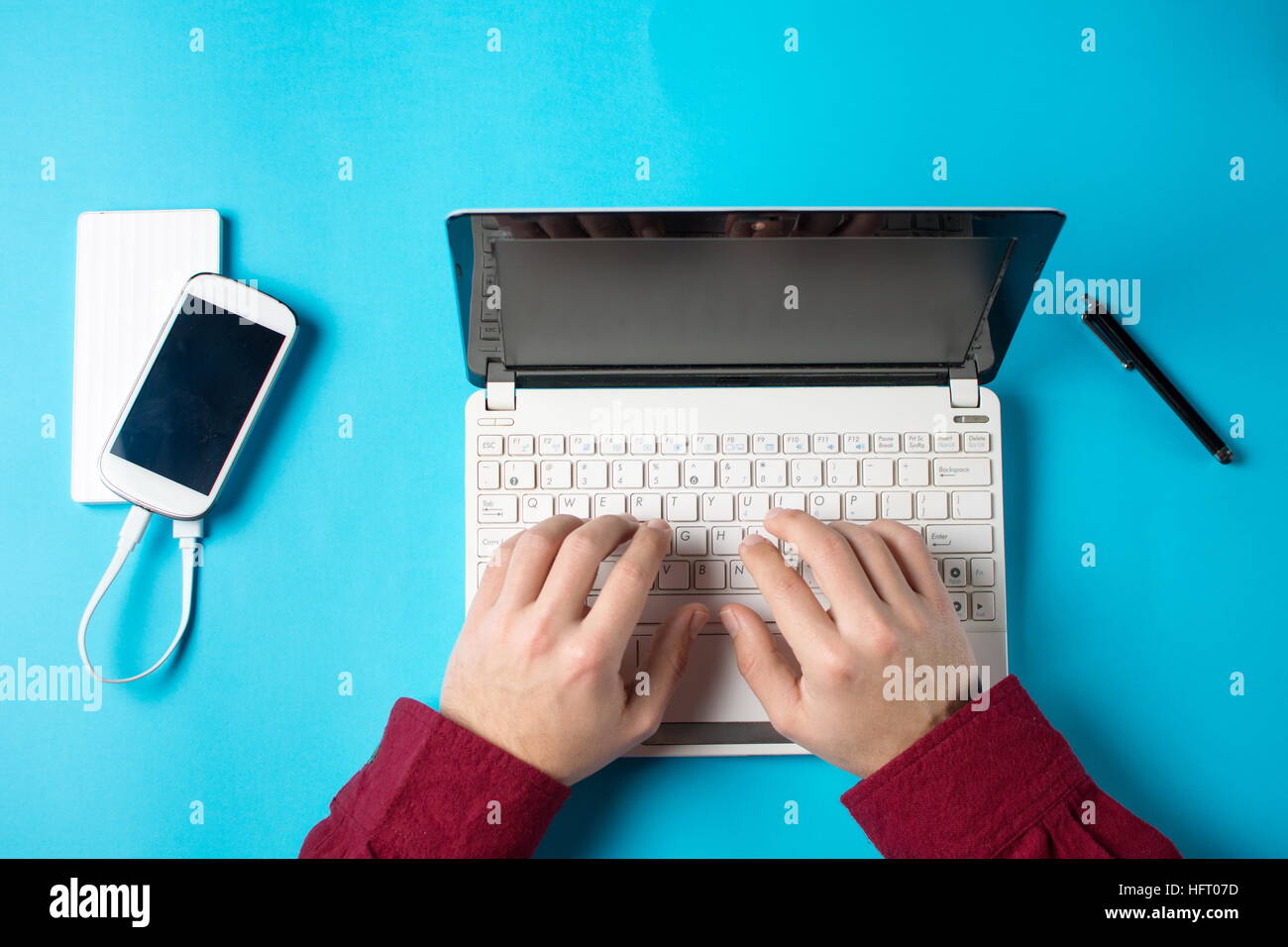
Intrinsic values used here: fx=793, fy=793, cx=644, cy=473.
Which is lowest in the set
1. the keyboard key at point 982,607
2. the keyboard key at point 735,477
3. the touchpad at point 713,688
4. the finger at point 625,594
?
the touchpad at point 713,688

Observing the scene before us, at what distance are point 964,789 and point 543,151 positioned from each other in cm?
71

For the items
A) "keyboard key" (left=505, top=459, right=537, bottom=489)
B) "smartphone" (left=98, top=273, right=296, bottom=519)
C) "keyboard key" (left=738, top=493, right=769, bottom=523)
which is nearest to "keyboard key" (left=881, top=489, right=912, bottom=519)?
"keyboard key" (left=738, top=493, right=769, bottom=523)

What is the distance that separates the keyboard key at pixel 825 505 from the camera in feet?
2.39

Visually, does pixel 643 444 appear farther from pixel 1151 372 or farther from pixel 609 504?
pixel 1151 372

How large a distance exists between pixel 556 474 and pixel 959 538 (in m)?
0.38

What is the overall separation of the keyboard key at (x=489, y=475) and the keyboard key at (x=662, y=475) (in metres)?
0.14

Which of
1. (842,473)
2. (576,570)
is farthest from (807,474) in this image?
(576,570)

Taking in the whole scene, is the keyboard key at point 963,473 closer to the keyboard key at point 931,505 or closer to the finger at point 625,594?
the keyboard key at point 931,505

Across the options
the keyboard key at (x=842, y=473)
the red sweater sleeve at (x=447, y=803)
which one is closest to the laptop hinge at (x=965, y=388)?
the keyboard key at (x=842, y=473)

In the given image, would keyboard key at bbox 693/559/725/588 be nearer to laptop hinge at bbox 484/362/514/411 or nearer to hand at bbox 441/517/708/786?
hand at bbox 441/517/708/786

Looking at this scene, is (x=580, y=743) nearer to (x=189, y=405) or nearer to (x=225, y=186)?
(x=189, y=405)

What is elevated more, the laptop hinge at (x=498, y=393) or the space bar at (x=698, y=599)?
the laptop hinge at (x=498, y=393)

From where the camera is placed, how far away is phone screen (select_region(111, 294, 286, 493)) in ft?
2.47

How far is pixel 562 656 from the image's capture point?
2.05 ft
